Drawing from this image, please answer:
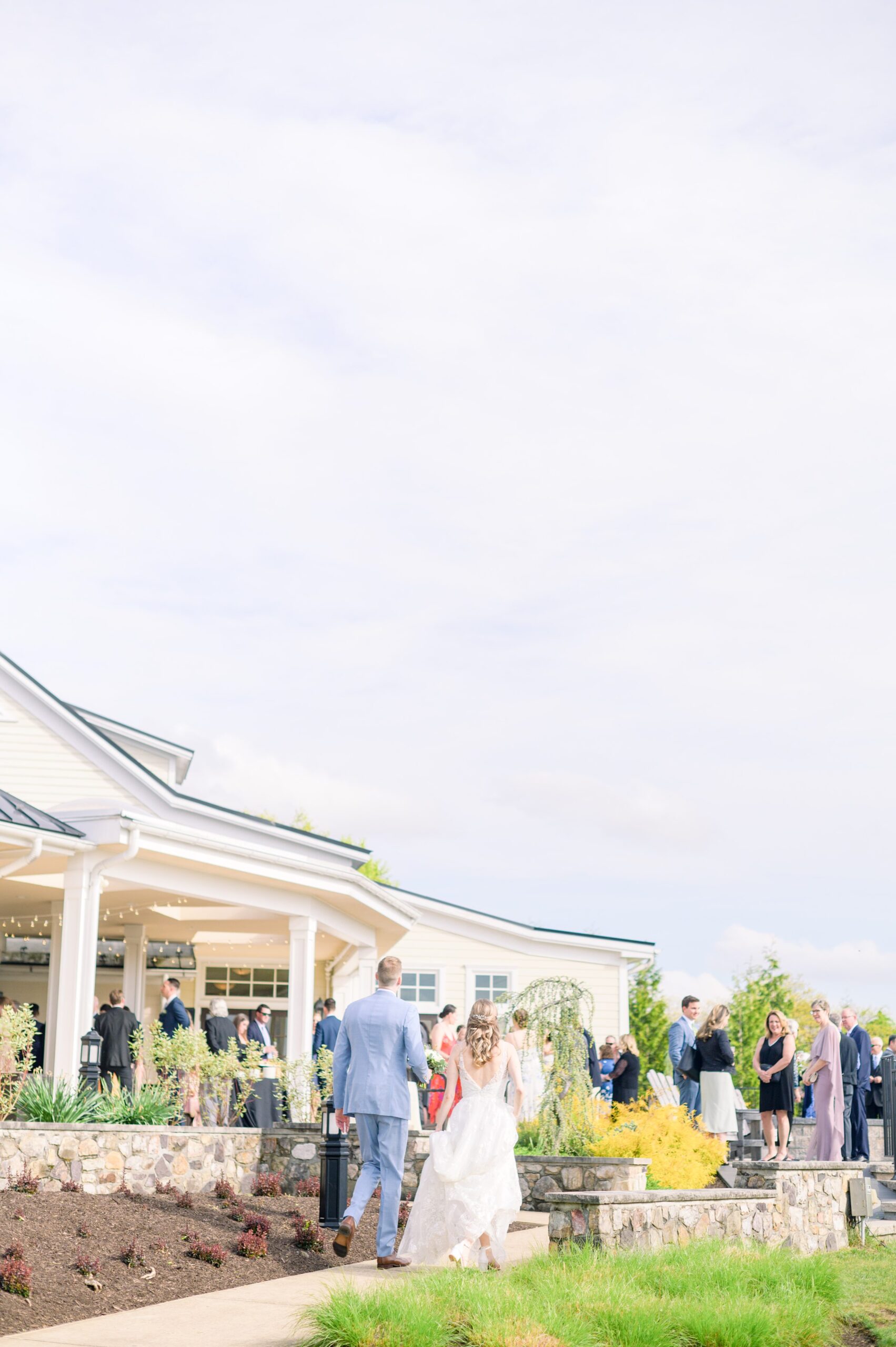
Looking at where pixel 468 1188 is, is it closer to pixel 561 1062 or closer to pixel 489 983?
pixel 561 1062

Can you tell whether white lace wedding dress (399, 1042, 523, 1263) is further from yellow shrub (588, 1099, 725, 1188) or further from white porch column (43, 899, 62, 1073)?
white porch column (43, 899, 62, 1073)

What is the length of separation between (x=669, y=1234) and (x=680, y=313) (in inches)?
352

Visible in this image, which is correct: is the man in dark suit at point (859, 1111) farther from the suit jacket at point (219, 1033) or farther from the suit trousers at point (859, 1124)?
the suit jacket at point (219, 1033)

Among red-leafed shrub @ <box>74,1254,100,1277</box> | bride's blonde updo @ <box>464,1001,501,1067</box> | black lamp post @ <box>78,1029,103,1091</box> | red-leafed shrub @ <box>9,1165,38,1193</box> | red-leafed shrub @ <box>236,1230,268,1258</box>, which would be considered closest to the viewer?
red-leafed shrub @ <box>74,1254,100,1277</box>

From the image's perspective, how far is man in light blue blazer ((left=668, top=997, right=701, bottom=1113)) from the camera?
14.7m

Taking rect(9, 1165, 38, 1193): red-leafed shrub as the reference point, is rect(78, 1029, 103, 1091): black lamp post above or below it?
above

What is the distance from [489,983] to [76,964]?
14.6 metres

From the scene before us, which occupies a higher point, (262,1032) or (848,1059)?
(262,1032)

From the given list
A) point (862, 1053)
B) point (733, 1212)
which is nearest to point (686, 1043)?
point (862, 1053)

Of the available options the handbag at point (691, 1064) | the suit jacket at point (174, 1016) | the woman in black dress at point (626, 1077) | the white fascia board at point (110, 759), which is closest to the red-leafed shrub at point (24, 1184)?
the suit jacket at point (174, 1016)

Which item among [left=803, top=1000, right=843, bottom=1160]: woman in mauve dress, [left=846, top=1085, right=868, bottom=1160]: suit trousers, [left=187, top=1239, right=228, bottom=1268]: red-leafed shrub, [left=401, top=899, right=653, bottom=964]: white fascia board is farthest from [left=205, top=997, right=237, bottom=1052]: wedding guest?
[left=401, top=899, right=653, bottom=964]: white fascia board

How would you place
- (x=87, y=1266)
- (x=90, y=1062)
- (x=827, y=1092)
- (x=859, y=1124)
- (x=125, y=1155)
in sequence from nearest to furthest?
(x=87, y=1266) → (x=125, y=1155) → (x=90, y=1062) → (x=827, y=1092) → (x=859, y=1124)

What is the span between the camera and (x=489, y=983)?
27656 mm

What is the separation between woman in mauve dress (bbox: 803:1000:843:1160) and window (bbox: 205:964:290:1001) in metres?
12.0
